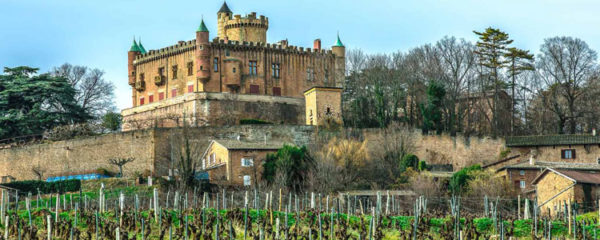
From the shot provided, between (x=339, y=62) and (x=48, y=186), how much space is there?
20.7 meters

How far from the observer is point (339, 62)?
63.8 m

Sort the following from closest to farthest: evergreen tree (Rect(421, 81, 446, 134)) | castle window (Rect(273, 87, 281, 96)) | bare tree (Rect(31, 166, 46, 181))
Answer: evergreen tree (Rect(421, 81, 446, 134))
bare tree (Rect(31, 166, 46, 181))
castle window (Rect(273, 87, 281, 96))

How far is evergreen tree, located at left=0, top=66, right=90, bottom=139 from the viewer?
61906 mm

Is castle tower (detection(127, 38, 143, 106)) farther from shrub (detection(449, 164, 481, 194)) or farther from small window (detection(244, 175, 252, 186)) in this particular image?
shrub (detection(449, 164, 481, 194))

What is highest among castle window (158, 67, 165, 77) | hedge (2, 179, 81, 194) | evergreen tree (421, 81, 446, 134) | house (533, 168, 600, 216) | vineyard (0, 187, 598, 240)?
castle window (158, 67, 165, 77)

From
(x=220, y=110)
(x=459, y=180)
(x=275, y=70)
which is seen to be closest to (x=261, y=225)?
(x=459, y=180)

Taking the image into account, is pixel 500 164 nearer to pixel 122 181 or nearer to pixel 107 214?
pixel 122 181

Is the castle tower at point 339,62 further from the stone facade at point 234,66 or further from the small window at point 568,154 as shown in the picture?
the small window at point 568,154

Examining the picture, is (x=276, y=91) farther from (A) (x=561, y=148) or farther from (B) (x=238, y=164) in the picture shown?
(A) (x=561, y=148)

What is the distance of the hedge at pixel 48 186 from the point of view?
4941 centimetres

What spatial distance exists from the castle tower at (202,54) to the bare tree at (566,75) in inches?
741

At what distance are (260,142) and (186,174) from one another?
22.1ft

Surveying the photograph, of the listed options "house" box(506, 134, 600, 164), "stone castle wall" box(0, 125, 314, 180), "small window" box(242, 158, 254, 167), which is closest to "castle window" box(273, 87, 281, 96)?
"stone castle wall" box(0, 125, 314, 180)

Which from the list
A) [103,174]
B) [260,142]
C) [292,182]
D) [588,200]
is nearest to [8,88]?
[103,174]
